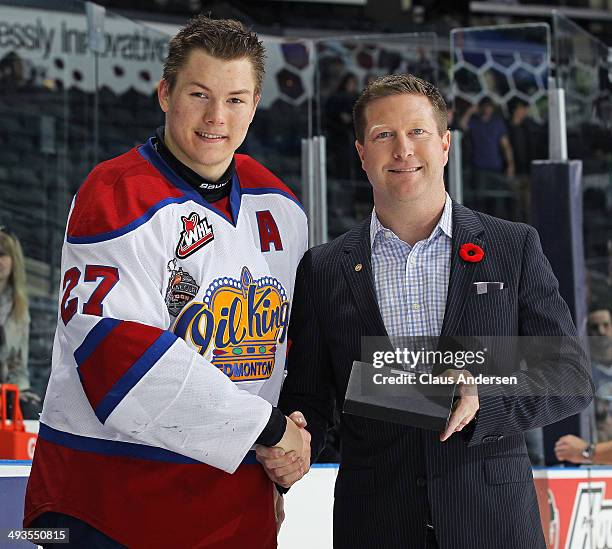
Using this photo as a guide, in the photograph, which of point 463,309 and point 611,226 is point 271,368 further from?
point 611,226

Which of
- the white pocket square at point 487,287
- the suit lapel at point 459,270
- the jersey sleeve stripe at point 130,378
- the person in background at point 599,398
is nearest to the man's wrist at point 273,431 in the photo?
the jersey sleeve stripe at point 130,378

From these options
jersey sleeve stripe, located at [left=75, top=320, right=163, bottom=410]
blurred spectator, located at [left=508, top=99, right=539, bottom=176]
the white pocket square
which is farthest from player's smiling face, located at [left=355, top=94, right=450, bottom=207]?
blurred spectator, located at [left=508, top=99, right=539, bottom=176]

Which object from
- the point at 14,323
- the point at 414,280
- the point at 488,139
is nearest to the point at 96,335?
the point at 414,280

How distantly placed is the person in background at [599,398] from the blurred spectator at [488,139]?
0.79 meters

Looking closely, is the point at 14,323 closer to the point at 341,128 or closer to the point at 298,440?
the point at 341,128

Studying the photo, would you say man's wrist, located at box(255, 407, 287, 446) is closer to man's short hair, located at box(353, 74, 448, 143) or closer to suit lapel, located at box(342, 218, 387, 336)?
suit lapel, located at box(342, 218, 387, 336)

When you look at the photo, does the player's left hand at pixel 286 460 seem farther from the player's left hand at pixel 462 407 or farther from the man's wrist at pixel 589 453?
the man's wrist at pixel 589 453

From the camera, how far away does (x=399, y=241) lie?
2205 millimetres

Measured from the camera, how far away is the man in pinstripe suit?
1999 mm

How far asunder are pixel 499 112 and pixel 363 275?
2769mm

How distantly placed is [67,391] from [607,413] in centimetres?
292

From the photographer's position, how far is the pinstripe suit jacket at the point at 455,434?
2.00 m

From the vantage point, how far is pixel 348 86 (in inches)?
175

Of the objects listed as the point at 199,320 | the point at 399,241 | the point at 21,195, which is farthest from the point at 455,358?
the point at 21,195
